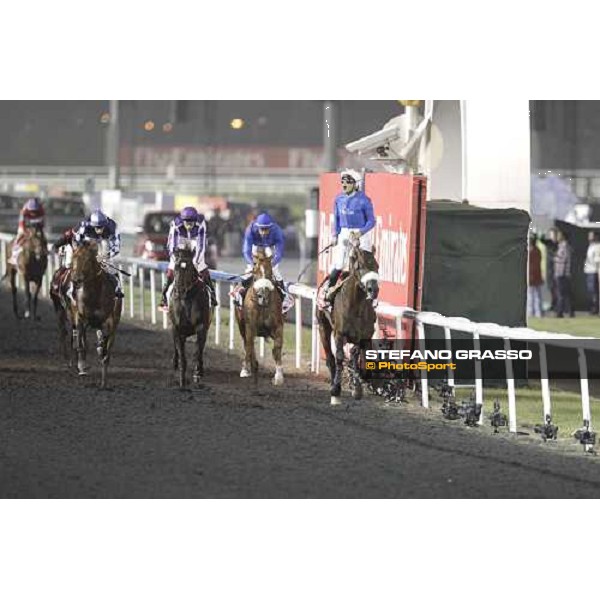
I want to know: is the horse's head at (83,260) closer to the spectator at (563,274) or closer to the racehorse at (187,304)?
the racehorse at (187,304)

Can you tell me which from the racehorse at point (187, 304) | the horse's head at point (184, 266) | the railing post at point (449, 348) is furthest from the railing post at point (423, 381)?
the horse's head at point (184, 266)

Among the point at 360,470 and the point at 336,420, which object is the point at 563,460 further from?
the point at 336,420

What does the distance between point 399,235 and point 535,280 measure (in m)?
13.1

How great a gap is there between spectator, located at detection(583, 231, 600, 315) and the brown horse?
14443mm

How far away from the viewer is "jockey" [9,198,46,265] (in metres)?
25.8

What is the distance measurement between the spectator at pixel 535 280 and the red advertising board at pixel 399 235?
11084mm

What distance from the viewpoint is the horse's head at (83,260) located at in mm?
17219

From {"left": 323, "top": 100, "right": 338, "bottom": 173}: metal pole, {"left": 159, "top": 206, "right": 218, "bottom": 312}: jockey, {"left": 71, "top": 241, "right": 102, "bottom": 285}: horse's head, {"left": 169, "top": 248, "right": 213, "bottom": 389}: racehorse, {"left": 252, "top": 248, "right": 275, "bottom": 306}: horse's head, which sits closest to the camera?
{"left": 252, "top": 248, "right": 275, "bottom": 306}: horse's head

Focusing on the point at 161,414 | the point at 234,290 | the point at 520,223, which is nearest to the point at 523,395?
the point at 520,223

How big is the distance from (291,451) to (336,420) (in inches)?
76.9

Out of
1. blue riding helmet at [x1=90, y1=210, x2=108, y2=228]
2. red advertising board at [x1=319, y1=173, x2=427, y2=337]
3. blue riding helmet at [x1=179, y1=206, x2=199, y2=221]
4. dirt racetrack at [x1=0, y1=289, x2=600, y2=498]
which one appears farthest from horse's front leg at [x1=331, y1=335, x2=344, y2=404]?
blue riding helmet at [x1=90, y1=210, x2=108, y2=228]

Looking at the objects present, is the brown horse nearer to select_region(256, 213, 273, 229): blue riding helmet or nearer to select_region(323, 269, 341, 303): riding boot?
select_region(256, 213, 273, 229): blue riding helmet

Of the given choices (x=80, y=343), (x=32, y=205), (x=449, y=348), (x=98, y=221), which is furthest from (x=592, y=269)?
(x=98, y=221)

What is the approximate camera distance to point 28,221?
86.0ft
